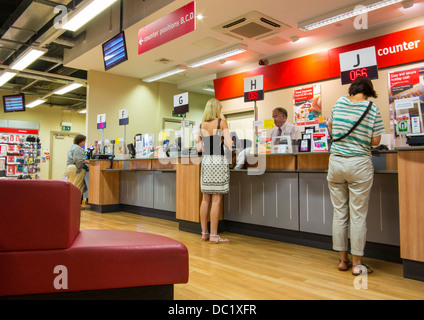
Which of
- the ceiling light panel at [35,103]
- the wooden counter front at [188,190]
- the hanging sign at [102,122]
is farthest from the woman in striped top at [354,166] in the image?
the ceiling light panel at [35,103]

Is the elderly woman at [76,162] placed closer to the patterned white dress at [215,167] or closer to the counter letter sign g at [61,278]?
the patterned white dress at [215,167]

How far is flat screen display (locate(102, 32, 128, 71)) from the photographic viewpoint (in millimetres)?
5109

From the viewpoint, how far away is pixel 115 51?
530 cm

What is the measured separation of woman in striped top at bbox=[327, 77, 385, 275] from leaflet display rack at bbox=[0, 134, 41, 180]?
39.5 feet

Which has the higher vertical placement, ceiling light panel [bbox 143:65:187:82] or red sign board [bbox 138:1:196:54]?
ceiling light panel [bbox 143:65:187:82]

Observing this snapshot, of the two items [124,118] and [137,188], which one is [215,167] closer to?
[137,188]

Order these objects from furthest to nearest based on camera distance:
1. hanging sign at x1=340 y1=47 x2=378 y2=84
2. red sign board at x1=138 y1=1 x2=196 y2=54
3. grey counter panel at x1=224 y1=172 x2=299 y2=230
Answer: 1. red sign board at x1=138 y1=1 x2=196 y2=54
2. grey counter panel at x1=224 y1=172 x2=299 y2=230
3. hanging sign at x1=340 y1=47 x2=378 y2=84

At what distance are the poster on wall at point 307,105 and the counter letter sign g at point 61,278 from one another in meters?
5.86

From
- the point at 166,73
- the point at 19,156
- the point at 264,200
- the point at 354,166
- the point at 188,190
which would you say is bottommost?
the point at 264,200

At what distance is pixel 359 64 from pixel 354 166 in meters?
1.22

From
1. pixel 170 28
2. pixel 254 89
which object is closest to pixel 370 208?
pixel 254 89

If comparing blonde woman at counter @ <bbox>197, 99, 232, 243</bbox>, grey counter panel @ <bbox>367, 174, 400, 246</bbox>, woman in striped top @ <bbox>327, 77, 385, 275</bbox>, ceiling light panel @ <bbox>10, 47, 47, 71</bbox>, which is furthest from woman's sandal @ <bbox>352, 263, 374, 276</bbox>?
ceiling light panel @ <bbox>10, 47, 47, 71</bbox>

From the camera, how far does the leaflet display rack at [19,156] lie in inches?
472

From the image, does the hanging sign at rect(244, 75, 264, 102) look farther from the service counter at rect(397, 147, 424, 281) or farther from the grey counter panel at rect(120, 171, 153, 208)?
the grey counter panel at rect(120, 171, 153, 208)
